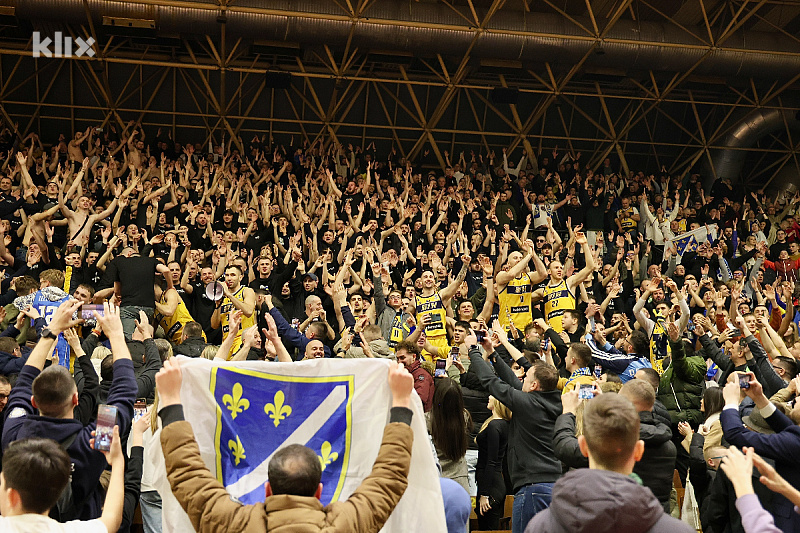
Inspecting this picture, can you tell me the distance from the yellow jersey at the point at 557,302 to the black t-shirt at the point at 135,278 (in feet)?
16.4

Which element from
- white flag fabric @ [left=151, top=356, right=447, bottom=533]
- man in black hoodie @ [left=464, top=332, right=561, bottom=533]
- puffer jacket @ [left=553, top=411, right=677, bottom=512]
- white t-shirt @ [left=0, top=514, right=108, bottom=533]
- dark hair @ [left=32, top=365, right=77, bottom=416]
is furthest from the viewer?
man in black hoodie @ [left=464, top=332, right=561, bottom=533]

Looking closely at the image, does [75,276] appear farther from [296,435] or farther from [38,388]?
[296,435]

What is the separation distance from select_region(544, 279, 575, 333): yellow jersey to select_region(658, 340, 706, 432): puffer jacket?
3057mm

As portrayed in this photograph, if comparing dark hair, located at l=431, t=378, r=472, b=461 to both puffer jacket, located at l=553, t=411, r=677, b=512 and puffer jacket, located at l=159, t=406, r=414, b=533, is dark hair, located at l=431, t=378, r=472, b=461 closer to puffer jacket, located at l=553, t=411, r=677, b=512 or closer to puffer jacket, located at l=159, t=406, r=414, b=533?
puffer jacket, located at l=553, t=411, r=677, b=512

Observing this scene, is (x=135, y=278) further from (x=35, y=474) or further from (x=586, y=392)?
(x=35, y=474)

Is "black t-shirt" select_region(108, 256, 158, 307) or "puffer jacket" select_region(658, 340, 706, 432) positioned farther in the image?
"black t-shirt" select_region(108, 256, 158, 307)

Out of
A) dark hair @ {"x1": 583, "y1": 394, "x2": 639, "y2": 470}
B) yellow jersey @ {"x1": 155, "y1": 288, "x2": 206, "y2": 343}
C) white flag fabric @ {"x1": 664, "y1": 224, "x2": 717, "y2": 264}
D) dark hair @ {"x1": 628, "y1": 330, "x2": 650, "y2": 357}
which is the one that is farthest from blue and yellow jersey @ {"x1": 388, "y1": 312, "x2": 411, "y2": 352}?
white flag fabric @ {"x1": 664, "y1": 224, "x2": 717, "y2": 264}

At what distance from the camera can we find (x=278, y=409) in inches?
136

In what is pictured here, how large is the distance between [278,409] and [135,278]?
263 inches

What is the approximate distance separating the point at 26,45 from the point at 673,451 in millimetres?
18263

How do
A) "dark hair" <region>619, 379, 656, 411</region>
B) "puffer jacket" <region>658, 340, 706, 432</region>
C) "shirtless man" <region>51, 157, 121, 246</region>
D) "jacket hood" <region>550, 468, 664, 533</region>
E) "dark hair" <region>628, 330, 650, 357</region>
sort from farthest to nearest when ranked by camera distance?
"shirtless man" <region>51, 157, 121, 246</region> < "dark hair" <region>628, 330, 650, 357</region> < "puffer jacket" <region>658, 340, 706, 432</region> < "dark hair" <region>619, 379, 656, 411</region> < "jacket hood" <region>550, 468, 664, 533</region>

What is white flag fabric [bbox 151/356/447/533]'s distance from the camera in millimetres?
3354

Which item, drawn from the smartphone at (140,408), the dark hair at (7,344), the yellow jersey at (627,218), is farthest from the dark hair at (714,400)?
the yellow jersey at (627,218)

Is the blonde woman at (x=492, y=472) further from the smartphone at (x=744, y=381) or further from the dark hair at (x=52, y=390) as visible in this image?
the dark hair at (x=52, y=390)
